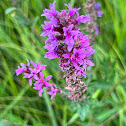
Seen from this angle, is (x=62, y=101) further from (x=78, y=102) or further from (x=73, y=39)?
(x=73, y=39)

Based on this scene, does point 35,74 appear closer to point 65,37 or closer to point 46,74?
point 65,37

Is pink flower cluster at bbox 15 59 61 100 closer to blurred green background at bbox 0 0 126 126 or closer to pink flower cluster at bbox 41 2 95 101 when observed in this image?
pink flower cluster at bbox 41 2 95 101

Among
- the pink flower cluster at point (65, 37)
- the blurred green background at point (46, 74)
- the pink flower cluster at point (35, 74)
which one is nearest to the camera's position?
the pink flower cluster at point (65, 37)

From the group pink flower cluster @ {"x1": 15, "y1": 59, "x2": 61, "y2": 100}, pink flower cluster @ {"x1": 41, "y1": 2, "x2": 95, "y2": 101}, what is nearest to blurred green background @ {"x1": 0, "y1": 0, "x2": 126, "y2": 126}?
pink flower cluster @ {"x1": 15, "y1": 59, "x2": 61, "y2": 100}

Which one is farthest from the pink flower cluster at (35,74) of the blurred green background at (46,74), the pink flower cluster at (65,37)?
the blurred green background at (46,74)

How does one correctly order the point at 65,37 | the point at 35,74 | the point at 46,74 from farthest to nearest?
the point at 46,74
the point at 35,74
the point at 65,37

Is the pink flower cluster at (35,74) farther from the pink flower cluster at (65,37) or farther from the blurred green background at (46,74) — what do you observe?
the blurred green background at (46,74)

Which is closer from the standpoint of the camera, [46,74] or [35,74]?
[35,74]

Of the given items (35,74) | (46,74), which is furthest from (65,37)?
(46,74)

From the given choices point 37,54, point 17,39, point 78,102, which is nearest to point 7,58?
point 17,39
